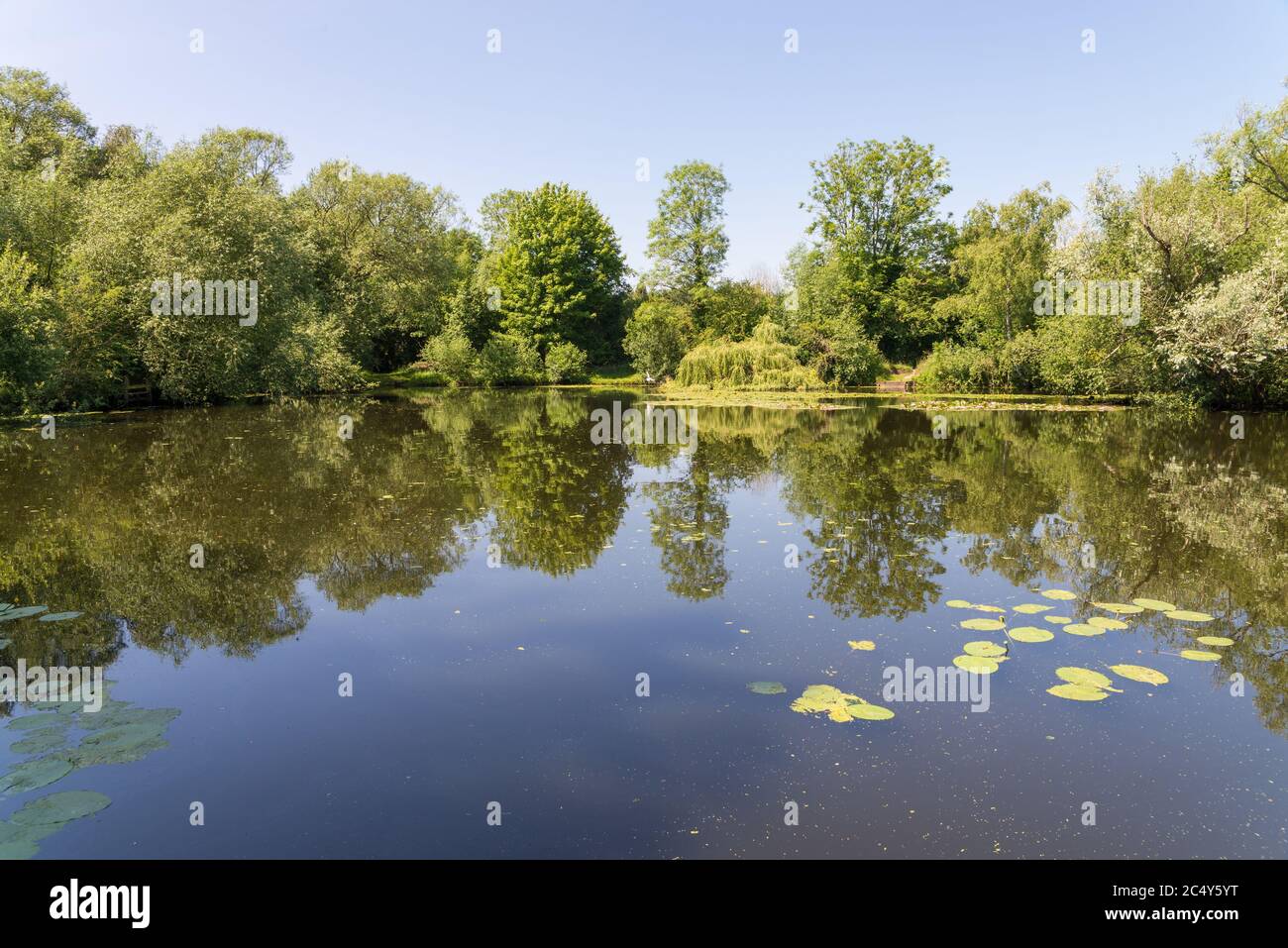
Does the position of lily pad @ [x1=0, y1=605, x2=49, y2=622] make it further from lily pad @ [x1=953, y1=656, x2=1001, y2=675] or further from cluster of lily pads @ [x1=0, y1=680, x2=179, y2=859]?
lily pad @ [x1=953, y1=656, x2=1001, y2=675]

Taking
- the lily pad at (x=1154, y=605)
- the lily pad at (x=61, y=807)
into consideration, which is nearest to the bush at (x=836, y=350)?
the lily pad at (x=1154, y=605)

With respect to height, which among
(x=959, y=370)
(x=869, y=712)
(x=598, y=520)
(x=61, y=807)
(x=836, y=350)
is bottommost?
(x=61, y=807)

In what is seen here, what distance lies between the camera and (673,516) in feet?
36.2

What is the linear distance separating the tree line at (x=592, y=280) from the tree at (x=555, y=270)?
161 mm

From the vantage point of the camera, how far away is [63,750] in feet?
15.3

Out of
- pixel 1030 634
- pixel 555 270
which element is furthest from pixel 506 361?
pixel 1030 634

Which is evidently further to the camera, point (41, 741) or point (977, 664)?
point (977, 664)

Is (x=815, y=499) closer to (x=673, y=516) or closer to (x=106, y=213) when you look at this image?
(x=673, y=516)

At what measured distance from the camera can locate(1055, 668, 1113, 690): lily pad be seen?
17.8ft

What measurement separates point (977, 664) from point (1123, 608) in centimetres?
227

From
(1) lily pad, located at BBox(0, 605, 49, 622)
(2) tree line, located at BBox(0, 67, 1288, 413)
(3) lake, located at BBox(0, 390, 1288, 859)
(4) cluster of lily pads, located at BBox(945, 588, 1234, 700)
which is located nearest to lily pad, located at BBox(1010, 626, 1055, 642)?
(4) cluster of lily pads, located at BBox(945, 588, 1234, 700)

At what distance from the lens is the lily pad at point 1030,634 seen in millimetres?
6277

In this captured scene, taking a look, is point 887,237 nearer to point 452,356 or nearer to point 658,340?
point 658,340

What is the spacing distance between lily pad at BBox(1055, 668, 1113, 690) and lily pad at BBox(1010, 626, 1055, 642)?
60cm
